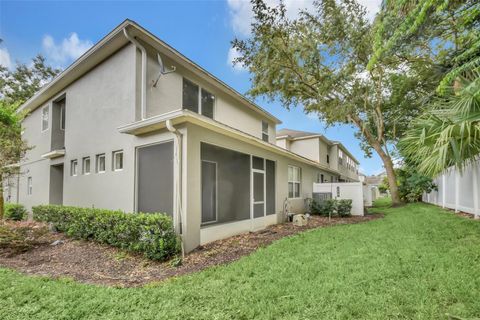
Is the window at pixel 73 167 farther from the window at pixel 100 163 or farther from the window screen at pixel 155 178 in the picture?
the window screen at pixel 155 178

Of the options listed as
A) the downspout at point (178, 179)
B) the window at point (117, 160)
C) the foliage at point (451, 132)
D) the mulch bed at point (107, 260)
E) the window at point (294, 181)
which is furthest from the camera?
the window at point (294, 181)

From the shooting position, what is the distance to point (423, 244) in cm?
643

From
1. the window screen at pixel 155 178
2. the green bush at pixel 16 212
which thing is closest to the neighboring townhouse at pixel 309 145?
the window screen at pixel 155 178

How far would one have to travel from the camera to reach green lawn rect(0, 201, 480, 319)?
3.43 metres

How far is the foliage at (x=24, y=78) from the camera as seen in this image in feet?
76.7

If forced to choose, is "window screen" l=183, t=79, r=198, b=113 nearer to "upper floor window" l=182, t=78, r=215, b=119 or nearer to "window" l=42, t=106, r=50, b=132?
"upper floor window" l=182, t=78, r=215, b=119

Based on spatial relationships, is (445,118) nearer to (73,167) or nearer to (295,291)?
(295,291)

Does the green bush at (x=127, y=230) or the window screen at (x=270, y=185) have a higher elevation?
the window screen at (x=270, y=185)

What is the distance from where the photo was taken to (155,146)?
25.1ft

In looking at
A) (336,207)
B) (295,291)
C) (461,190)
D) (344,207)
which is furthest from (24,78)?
(461,190)

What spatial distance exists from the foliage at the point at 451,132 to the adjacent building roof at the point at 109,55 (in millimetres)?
7372

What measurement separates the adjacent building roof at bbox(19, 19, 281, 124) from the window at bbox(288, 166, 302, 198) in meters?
4.46

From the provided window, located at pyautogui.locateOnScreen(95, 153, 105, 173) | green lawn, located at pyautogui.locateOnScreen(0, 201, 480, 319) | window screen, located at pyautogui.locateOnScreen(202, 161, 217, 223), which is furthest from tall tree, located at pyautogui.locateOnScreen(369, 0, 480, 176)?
window, located at pyautogui.locateOnScreen(95, 153, 105, 173)

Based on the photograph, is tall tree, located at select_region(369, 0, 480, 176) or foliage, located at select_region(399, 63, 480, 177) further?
foliage, located at select_region(399, 63, 480, 177)
